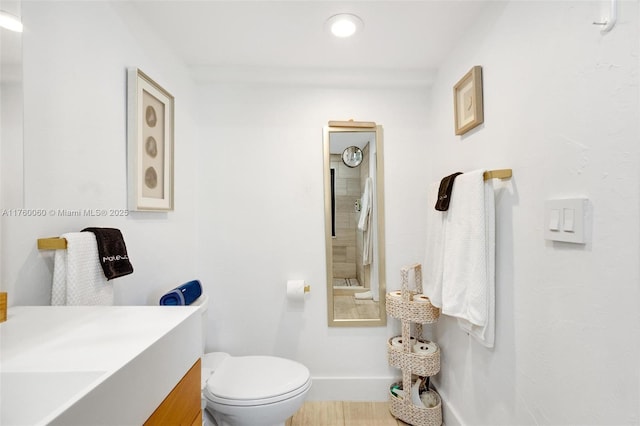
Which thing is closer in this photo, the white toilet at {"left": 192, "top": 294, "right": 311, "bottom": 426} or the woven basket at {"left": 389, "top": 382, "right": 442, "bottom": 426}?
the white toilet at {"left": 192, "top": 294, "right": 311, "bottom": 426}

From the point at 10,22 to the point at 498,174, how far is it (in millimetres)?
1601

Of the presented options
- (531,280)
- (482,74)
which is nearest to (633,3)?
(482,74)

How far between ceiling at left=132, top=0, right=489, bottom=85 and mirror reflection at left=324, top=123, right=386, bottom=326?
1.37ft

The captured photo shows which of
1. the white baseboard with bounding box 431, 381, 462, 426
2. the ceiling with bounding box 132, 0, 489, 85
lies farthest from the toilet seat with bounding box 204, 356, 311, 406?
the ceiling with bounding box 132, 0, 489, 85

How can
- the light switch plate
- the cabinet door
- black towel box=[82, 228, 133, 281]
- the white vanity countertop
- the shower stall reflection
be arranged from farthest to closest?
the shower stall reflection < black towel box=[82, 228, 133, 281] < the light switch plate < the cabinet door < the white vanity countertop

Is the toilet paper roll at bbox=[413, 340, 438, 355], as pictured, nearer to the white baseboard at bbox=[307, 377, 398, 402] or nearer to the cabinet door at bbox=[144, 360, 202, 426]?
the white baseboard at bbox=[307, 377, 398, 402]

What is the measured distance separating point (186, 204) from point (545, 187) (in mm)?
1777

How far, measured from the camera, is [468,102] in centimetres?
146

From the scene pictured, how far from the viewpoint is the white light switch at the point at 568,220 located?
0.84 metres

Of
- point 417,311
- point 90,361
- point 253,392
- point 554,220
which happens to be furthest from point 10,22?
point 417,311

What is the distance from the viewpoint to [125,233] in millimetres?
1242

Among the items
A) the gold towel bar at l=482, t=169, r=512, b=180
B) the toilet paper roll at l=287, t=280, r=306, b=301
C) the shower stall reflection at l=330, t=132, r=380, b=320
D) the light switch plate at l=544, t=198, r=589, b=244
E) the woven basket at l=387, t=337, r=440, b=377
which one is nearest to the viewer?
the light switch plate at l=544, t=198, r=589, b=244

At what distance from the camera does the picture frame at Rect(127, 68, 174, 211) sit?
1.26 m

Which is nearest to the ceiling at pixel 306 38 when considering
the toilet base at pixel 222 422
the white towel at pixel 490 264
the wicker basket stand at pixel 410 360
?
the white towel at pixel 490 264
